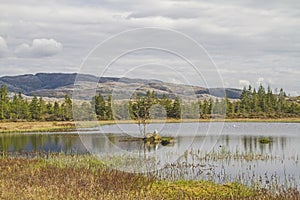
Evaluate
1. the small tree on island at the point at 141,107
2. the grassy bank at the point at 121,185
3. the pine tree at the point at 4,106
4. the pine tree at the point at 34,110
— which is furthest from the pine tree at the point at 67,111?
the grassy bank at the point at 121,185

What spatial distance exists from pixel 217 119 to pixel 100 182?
65542 mm

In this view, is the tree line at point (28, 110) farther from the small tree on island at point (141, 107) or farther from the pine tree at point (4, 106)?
the small tree on island at point (141, 107)

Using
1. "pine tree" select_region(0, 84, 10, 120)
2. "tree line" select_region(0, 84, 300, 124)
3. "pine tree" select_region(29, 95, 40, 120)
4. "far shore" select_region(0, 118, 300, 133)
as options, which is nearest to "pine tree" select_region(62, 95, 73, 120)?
"tree line" select_region(0, 84, 300, 124)

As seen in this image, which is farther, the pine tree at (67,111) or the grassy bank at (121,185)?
the pine tree at (67,111)

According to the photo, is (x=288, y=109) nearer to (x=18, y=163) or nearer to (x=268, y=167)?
(x=268, y=167)

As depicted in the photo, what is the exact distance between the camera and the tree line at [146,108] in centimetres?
4095

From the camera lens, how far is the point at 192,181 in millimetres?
18109

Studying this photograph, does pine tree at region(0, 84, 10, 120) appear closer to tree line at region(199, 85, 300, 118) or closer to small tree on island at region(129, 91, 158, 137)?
tree line at region(199, 85, 300, 118)

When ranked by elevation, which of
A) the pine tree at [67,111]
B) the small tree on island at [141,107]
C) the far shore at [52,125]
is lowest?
the far shore at [52,125]

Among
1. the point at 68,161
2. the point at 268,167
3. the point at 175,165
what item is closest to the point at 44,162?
the point at 68,161

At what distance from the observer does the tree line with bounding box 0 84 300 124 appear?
40950 millimetres

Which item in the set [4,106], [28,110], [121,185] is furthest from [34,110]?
[121,185]

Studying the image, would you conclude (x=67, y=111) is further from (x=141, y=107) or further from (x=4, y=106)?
(x=141, y=107)

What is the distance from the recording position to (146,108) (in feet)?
120
